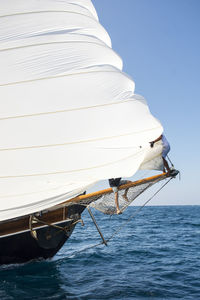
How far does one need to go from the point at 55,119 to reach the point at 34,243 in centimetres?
409

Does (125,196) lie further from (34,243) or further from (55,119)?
(34,243)

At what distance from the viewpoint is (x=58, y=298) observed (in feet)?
17.3

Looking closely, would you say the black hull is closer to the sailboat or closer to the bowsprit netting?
the bowsprit netting

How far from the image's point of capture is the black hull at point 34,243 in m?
7.42

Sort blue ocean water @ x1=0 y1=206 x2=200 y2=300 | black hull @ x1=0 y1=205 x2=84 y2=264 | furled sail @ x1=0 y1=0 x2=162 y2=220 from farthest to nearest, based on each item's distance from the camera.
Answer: black hull @ x1=0 y1=205 x2=84 y2=264, furled sail @ x1=0 y1=0 x2=162 y2=220, blue ocean water @ x1=0 y1=206 x2=200 y2=300

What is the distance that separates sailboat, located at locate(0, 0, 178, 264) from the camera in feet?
18.6

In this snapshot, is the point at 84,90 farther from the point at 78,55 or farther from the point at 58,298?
the point at 58,298

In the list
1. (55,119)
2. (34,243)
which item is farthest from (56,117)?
(34,243)

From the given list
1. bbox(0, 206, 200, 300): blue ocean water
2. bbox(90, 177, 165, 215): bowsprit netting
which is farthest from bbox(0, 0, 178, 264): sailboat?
bbox(0, 206, 200, 300): blue ocean water

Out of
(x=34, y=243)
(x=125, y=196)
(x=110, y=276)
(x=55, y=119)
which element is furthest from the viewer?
(x=34, y=243)

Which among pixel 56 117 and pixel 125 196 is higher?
pixel 56 117

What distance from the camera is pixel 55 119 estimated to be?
5762 millimetres

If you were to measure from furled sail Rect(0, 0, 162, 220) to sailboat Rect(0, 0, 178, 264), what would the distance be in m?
0.02

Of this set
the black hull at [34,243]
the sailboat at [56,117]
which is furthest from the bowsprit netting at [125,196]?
the black hull at [34,243]
